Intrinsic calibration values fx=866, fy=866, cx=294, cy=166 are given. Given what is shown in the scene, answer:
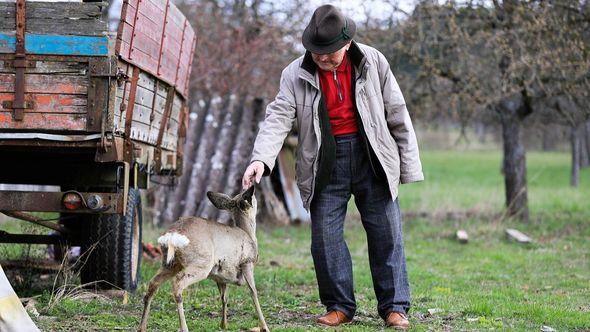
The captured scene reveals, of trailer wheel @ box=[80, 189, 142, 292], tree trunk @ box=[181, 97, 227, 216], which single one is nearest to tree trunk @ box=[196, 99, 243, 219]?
tree trunk @ box=[181, 97, 227, 216]

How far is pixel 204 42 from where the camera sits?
52.9 feet

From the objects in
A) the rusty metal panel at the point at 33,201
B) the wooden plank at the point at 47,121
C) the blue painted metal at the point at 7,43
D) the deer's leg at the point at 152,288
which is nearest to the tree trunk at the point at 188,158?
the rusty metal panel at the point at 33,201

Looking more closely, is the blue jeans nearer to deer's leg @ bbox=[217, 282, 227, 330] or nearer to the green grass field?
the green grass field

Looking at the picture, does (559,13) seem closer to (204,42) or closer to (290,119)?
(204,42)

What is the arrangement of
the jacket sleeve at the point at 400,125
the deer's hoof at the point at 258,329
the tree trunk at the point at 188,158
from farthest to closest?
the tree trunk at the point at 188,158, the jacket sleeve at the point at 400,125, the deer's hoof at the point at 258,329

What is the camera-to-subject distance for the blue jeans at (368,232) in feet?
19.6

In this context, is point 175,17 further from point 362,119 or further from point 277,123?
point 362,119

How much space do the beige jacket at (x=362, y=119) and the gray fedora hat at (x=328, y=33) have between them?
20cm

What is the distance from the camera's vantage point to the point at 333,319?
235 inches

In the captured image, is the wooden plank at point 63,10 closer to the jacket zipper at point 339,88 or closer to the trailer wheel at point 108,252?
the jacket zipper at point 339,88

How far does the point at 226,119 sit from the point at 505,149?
4.78m

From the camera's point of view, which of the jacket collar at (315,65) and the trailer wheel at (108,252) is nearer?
the jacket collar at (315,65)

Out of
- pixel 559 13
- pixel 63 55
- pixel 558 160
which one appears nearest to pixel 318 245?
pixel 63 55

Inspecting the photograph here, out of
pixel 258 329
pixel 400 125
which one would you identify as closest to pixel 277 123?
pixel 400 125
